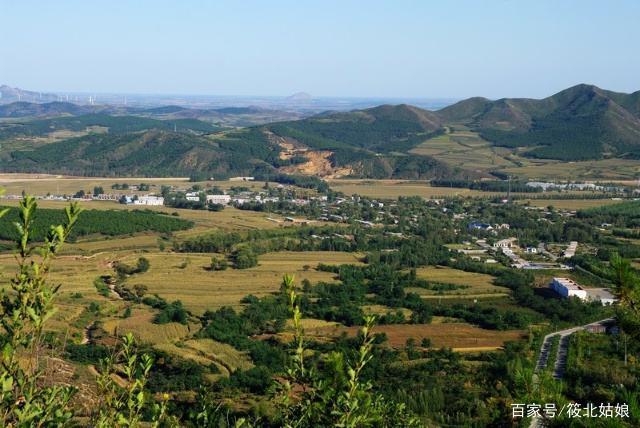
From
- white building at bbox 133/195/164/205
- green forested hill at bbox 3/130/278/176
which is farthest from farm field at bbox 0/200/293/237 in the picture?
green forested hill at bbox 3/130/278/176

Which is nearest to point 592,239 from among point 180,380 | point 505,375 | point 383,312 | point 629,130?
point 383,312

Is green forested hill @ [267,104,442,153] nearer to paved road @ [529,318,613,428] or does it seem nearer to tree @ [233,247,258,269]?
tree @ [233,247,258,269]

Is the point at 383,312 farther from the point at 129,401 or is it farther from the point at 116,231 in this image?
the point at 129,401

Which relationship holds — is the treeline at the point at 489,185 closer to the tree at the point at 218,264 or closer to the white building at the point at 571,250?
the white building at the point at 571,250

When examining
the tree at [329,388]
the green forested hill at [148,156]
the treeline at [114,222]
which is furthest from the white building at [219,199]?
the tree at [329,388]

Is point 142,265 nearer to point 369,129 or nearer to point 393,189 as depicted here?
point 393,189
